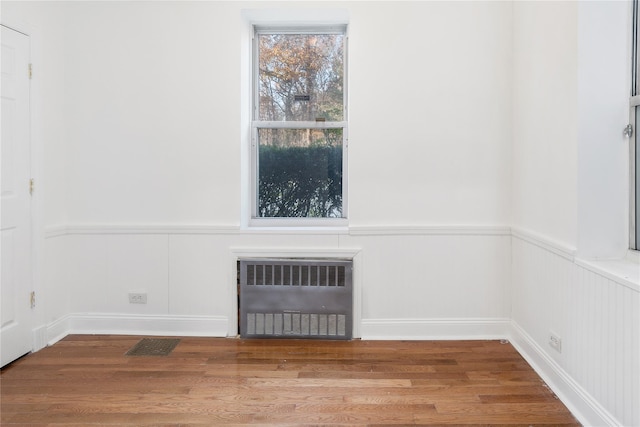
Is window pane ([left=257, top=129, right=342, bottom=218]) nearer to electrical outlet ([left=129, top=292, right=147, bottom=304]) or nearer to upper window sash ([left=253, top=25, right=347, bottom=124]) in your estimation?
upper window sash ([left=253, top=25, right=347, bottom=124])

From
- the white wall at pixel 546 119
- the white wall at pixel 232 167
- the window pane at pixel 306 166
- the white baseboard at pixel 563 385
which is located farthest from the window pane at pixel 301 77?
the white baseboard at pixel 563 385

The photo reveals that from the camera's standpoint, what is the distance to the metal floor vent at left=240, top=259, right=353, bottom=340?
3.22 metres

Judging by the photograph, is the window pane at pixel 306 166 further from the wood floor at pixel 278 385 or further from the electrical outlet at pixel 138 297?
the electrical outlet at pixel 138 297

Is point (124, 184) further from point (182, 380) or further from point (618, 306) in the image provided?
point (618, 306)

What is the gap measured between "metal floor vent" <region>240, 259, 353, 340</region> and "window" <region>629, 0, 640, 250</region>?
1680 millimetres

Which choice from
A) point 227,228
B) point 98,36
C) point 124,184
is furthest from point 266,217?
point 98,36

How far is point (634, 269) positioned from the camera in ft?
6.62

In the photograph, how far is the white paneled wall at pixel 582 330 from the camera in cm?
184

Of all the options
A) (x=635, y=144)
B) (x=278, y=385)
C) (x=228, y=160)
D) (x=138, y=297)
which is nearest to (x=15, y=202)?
(x=138, y=297)

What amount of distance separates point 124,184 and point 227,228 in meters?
0.81

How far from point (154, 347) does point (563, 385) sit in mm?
2490

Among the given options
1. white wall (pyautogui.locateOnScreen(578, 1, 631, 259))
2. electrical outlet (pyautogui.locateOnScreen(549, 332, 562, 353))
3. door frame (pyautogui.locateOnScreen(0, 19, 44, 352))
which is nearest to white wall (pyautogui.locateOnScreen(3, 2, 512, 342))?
→ door frame (pyautogui.locateOnScreen(0, 19, 44, 352))

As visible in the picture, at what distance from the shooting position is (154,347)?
307 centimetres

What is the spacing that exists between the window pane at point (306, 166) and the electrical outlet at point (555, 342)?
165 cm
